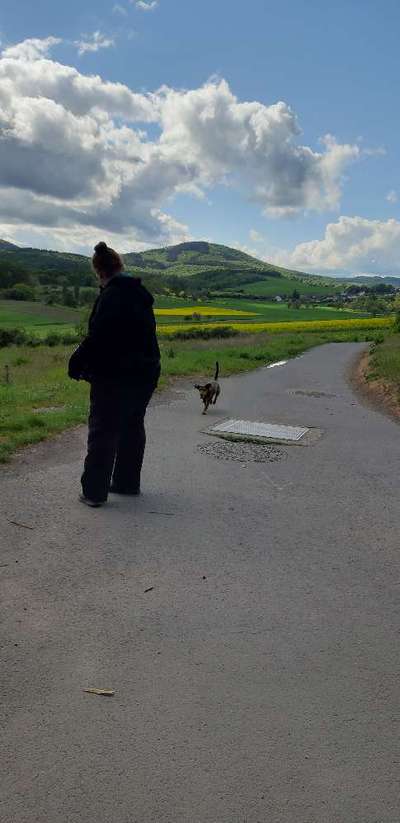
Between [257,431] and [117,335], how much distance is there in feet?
14.5

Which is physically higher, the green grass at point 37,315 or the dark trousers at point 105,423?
the dark trousers at point 105,423

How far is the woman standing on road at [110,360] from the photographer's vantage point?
5.46m

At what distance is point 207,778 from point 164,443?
6126 mm

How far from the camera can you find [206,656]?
3.21m

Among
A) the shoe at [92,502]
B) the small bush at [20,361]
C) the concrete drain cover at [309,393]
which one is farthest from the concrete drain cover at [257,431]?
the small bush at [20,361]

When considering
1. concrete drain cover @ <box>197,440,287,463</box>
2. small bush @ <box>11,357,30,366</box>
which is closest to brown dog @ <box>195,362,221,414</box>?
concrete drain cover @ <box>197,440,287,463</box>

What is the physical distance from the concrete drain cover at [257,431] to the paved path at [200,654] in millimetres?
2588

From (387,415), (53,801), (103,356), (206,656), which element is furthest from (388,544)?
(387,415)

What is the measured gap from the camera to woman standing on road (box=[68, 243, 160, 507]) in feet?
17.9

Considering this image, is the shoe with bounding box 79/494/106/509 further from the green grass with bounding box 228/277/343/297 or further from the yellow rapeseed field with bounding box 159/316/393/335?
the green grass with bounding box 228/277/343/297

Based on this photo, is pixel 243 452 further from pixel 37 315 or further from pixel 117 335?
pixel 37 315

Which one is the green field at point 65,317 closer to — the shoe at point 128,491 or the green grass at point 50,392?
the green grass at point 50,392

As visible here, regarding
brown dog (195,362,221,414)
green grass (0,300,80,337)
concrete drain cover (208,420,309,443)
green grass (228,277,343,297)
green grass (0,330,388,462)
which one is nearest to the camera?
green grass (0,330,388,462)

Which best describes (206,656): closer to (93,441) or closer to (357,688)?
(357,688)
